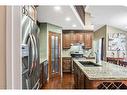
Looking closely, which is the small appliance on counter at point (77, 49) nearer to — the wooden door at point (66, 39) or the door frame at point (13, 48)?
the wooden door at point (66, 39)

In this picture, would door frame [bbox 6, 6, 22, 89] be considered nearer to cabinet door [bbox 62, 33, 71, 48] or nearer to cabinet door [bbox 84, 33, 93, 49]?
cabinet door [bbox 62, 33, 71, 48]

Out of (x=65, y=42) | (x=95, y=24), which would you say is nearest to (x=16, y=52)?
(x=65, y=42)

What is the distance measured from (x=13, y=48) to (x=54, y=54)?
7038mm

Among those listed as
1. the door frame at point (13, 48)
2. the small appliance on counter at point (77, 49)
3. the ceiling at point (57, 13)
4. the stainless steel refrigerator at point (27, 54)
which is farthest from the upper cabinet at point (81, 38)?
the door frame at point (13, 48)

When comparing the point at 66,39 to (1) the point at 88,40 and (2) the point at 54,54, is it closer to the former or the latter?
(1) the point at 88,40

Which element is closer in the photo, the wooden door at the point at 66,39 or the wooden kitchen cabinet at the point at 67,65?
the wooden kitchen cabinet at the point at 67,65

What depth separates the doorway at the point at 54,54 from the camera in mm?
7508

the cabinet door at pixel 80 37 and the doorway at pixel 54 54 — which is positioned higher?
the cabinet door at pixel 80 37

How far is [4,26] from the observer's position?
2.86 ft

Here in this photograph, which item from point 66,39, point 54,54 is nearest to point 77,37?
point 66,39

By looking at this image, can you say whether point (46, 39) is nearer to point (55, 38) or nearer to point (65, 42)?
point (55, 38)

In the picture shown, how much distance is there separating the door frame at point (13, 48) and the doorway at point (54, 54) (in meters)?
6.53

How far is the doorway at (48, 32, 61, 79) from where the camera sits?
24.6 ft

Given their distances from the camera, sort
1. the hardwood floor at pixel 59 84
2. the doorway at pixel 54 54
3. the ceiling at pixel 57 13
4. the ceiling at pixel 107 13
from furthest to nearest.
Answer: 1. the doorway at pixel 54 54
2. the ceiling at pixel 107 13
3. the hardwood floor at pixel 59 84
4. the ceiling at pixel 57 13
